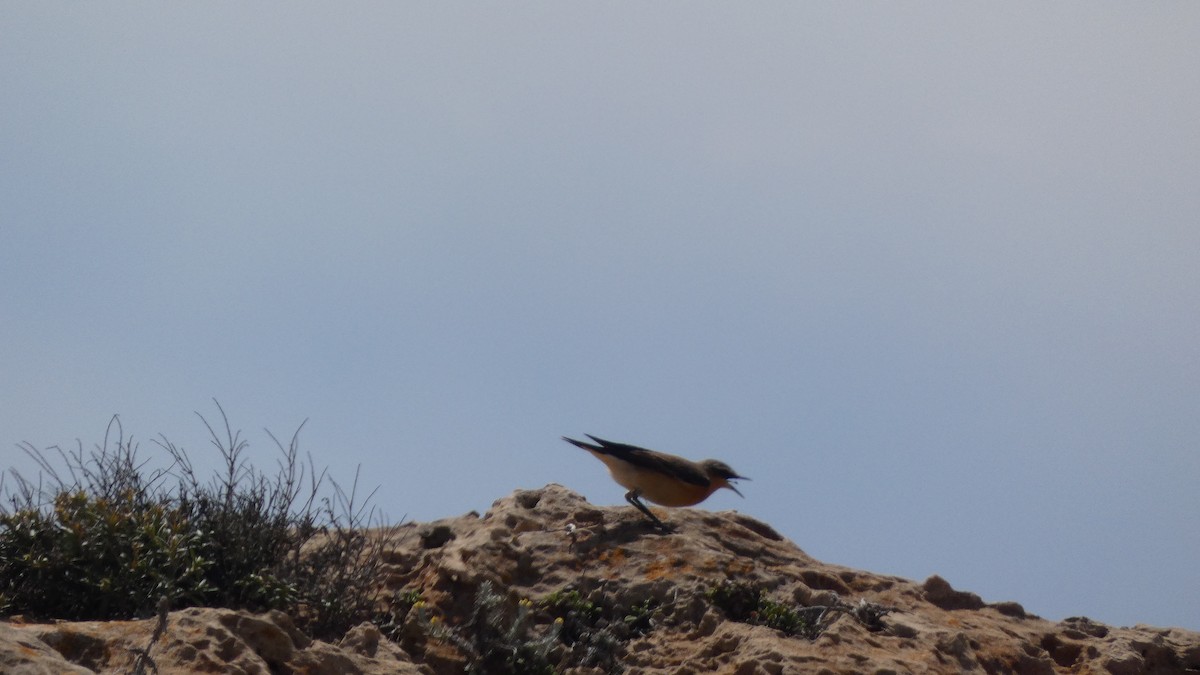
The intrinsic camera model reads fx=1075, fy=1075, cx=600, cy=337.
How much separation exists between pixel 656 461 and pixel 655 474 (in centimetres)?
13

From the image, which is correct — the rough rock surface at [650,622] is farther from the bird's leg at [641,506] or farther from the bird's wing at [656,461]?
the bird's wing at [656,461]

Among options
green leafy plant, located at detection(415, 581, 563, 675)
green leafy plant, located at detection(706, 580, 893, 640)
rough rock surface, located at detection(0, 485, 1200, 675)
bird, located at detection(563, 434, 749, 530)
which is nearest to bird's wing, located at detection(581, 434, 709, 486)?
bird, located at detection(563, 434, 749, 530)

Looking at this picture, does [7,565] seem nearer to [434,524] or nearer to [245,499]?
[245,499]

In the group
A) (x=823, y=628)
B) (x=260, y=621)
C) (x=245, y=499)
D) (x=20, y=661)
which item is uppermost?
(x=245, y=499)

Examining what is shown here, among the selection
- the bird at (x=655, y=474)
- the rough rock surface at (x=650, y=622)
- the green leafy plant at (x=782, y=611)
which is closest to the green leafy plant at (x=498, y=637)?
the rough rock surface at (x=650, y=622)

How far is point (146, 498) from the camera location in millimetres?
7797

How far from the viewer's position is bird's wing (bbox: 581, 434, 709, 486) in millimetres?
10406

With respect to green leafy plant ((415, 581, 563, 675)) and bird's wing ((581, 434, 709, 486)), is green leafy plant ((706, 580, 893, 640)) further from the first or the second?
bird's wing ((581, 434, 709, 486))

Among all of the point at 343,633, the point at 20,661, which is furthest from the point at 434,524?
the point at 20,661

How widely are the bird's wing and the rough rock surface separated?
1.19 meters

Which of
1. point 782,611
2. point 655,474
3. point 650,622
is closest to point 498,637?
point 650,622

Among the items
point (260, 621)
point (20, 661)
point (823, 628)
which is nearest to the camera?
point (20, 661)

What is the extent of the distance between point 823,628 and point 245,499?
13.2 feet

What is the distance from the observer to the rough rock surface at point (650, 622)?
5590mm
